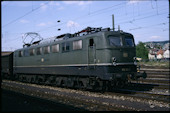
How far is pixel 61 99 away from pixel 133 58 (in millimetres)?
5313

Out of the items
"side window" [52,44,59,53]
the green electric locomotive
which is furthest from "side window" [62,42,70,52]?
"side window" [52,44,59,53]

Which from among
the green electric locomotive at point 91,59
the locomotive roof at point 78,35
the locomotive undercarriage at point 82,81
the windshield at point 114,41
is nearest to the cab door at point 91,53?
the green electric locomotive at point 91,59

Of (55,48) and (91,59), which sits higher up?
(55,48)

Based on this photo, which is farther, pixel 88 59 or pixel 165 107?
pixel 88 59

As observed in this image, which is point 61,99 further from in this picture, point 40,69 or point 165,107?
point 40,69

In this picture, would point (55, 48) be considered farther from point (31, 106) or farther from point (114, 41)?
point (31, 106)

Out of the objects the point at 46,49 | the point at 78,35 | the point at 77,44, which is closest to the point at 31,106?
the point at 77,44

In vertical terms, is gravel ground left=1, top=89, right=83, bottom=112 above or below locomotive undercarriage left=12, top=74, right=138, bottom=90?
below

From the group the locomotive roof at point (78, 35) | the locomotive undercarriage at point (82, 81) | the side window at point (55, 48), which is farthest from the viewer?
the side window at point (55, 48)

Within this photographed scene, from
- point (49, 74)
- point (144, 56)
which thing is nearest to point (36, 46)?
point (49, 74)

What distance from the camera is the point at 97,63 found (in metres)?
11.8

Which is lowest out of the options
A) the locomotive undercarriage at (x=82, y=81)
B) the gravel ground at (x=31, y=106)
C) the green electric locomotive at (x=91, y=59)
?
the gravel ground at (x=31, y=106)

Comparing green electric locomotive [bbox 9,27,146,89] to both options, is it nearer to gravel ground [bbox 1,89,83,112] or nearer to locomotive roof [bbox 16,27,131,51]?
locomotive roof [bbox 16,27,131,51]

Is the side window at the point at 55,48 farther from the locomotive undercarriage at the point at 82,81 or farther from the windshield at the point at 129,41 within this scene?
the windshield at the point at 129,41
